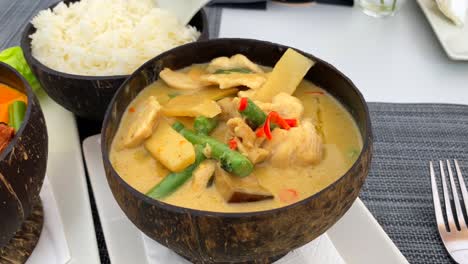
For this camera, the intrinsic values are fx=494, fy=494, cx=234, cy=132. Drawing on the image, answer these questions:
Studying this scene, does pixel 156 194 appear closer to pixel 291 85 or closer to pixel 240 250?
pixel 240 250

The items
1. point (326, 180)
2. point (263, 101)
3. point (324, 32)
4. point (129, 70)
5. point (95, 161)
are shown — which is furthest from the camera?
point (324, 32)

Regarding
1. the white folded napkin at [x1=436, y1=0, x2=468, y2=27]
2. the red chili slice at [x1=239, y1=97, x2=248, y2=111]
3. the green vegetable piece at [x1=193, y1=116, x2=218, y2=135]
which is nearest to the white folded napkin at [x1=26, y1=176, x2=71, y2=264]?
the green vegetable piece at [x1=193, y1=116, x2=218, y2=135]

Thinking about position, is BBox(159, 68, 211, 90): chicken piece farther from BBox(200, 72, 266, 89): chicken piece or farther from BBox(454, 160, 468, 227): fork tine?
BBox(454, 160, 468, 227): fork tine

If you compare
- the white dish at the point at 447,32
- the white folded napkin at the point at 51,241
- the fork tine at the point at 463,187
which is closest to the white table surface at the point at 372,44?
the white dish at the point at 447,32

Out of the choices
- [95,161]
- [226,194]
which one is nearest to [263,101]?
[226,194]

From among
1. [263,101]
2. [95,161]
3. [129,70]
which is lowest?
[95,161]

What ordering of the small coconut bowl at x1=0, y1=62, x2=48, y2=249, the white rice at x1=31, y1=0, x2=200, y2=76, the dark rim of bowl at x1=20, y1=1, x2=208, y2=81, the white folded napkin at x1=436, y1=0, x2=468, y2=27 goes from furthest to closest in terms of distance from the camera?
the white folded napkin at x1=436, y1=0, x2=468, y2=27, the white rice at x1=31, y1=0, x2=200, y2=76, the dark rim of bowl at x1=20, y1=1, x2=208, y2=81, the small coconut bowl at x1=0, y1=62, x2=48, y2=249
